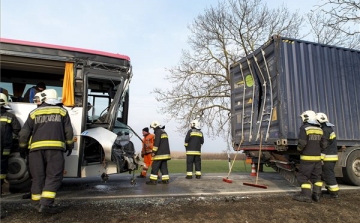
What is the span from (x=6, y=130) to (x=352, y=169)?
7.19 m

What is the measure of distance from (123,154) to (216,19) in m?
15.4

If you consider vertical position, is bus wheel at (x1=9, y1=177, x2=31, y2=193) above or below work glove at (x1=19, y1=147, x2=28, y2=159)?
below

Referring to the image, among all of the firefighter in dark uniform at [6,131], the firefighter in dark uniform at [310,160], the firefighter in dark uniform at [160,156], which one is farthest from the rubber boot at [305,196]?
the firefighter in dark uniform at [6,131]

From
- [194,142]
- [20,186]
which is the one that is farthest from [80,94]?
[194,142]

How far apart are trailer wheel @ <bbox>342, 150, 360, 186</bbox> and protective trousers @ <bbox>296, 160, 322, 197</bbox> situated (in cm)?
173

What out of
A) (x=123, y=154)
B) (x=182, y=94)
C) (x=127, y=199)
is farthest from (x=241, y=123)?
(x=182, y=94)

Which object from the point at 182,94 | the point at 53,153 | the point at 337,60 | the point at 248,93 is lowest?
the point at 53,153

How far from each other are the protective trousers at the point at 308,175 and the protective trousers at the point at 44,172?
425 cm

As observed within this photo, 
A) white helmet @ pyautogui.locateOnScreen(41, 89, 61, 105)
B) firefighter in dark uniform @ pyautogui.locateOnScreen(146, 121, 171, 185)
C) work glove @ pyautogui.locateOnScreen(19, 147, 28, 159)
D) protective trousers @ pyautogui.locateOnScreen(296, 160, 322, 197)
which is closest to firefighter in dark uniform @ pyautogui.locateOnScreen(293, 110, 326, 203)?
protective trousers @ pyautogui.locateOnScreen(296, 160, 322, 197)

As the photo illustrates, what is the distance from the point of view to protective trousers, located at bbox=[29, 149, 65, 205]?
4.09 m

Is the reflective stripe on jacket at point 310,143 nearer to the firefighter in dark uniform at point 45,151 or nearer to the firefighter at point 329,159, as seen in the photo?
the firefighter at point 329,159

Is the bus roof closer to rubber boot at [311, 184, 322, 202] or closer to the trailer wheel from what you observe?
rubber boot at [311, 184, 322, 202]

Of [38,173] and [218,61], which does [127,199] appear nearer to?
[38,173]

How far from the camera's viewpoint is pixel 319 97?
6.68 metres
